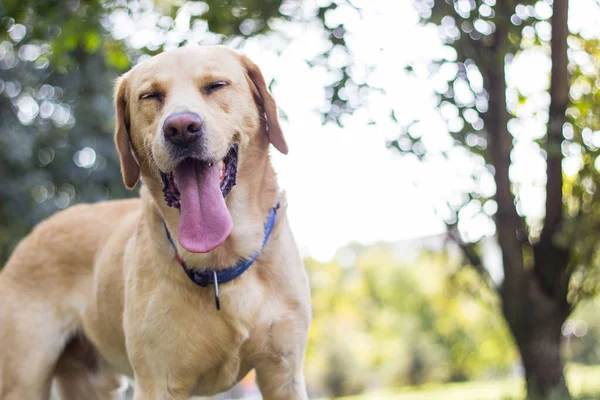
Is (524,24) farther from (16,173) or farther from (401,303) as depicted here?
(401,303)

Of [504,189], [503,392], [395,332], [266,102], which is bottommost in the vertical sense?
[395,332]

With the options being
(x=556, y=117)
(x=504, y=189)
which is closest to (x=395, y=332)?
(x=504, y=189)

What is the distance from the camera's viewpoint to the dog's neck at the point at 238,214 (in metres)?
3.43

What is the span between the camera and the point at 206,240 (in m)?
3.11

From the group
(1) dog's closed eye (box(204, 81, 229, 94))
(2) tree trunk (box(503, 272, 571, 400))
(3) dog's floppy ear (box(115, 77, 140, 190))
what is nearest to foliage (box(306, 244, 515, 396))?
(2) tree trunk (box(503, 272, 571, 400))

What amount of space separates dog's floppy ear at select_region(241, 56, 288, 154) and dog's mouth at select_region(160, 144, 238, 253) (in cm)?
33

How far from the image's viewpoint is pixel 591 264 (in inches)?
263

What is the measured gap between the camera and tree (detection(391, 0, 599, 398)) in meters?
6.04

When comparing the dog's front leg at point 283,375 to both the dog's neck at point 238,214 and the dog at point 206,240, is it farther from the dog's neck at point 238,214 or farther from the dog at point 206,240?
the dog's neck at point 238,214

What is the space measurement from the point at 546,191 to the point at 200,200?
4159 millimetres

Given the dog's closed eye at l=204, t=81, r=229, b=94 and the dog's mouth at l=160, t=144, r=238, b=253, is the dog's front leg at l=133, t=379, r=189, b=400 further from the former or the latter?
the dog's closed eye at l=204, t=81, r=229, b=94

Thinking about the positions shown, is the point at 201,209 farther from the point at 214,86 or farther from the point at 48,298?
the point at 48,298

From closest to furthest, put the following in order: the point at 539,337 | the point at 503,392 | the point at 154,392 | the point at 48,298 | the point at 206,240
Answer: the point at 206,240 → the point at 154,392 → the point at 48,298 → the point at 539,337 → the point at 503,392

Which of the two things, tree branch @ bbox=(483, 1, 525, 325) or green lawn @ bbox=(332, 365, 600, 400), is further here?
green lawn @ bbox=(332, 365, 600, 400)
